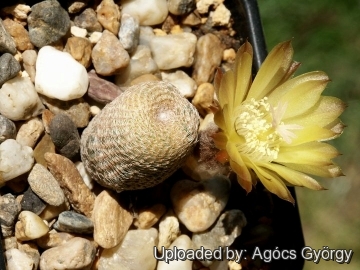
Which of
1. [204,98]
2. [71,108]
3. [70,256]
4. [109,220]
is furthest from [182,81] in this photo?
[70,256]

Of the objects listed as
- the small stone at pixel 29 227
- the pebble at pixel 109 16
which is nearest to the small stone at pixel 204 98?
the pebble at pixel 109 16

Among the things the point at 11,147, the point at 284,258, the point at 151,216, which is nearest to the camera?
the point at 11,147

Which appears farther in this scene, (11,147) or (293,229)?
(293,229)

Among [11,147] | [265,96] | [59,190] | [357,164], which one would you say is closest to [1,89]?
[11,147]

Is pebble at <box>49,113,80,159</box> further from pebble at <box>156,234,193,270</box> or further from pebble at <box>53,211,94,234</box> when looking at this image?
pebble at <box>156,234,193,270</box>

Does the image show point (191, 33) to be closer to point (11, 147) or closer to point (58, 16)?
point (58, 16)

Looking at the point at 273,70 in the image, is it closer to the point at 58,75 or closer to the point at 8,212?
the point at 58,75

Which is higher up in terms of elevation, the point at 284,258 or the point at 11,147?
the point at 11,147
